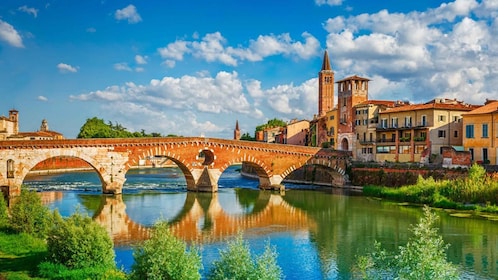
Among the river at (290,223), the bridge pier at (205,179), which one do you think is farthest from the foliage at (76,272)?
the bridge pier at (205,179)

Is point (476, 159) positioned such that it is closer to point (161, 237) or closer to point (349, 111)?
point (349, 111)

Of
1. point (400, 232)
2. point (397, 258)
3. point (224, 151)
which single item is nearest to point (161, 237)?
point (397, 258)

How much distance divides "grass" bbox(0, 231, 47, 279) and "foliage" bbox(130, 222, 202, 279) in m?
4.74

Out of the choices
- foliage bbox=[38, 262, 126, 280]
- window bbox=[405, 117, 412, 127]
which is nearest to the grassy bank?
window bbox=[405, 117, 412, 127]

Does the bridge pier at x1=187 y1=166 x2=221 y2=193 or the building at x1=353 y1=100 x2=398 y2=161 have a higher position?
the building at x1=353 y1=100 x2=398 y2=161

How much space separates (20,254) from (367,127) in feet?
133

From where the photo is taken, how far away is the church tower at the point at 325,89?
79.5 metres

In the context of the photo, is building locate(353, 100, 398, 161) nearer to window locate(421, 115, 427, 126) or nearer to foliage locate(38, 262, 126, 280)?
window locate(421, 115, 427, 126)

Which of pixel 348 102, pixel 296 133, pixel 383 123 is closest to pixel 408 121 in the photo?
pixel 383 123

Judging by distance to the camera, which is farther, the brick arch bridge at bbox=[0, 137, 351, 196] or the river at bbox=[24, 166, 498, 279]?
the brick arch bridge at bbox=[0, 137, 351, 196]

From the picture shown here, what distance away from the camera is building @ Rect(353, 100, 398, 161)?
5107 cm

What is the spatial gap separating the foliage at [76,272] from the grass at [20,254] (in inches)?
16.0

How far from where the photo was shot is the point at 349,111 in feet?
179

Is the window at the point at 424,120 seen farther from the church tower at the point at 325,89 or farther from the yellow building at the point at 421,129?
the church tower at the point at 325,89
